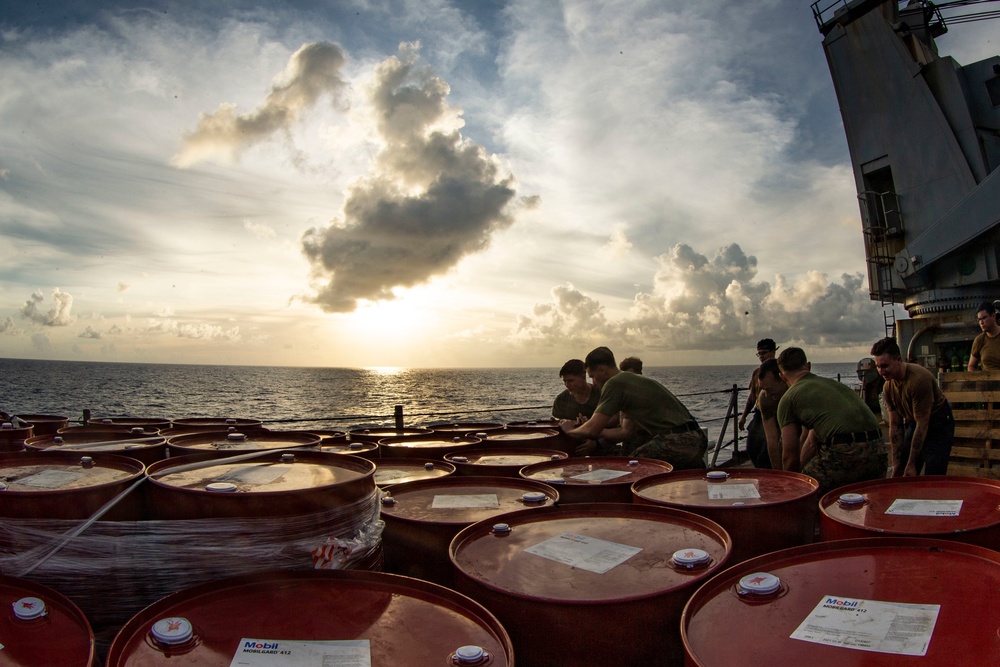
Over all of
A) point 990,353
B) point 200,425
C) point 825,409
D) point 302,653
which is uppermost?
point 990,353

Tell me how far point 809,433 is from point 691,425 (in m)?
0.91

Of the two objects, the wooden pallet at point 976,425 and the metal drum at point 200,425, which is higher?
the metal drum at point 200,425

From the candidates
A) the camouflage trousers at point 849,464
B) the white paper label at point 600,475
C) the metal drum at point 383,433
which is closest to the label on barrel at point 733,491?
the white paper label at point 600,475

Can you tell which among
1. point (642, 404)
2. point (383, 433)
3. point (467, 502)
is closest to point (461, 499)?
point (467, 502)

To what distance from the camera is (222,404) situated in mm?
56000

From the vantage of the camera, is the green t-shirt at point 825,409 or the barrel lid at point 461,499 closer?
the barrel lid at point 461,499

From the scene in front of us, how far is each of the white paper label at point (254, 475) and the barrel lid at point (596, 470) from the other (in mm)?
1553

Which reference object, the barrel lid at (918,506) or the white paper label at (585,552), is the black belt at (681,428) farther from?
the white paper label at (585,552)

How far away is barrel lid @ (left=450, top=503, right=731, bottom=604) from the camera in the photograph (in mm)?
2025

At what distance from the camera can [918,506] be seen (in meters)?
2.77

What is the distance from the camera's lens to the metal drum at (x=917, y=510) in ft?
7.77

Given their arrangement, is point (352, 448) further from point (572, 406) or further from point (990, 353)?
point (990, 353)

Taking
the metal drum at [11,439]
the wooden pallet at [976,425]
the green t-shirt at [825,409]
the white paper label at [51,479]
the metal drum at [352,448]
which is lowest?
the wooden pallet at [976,425]

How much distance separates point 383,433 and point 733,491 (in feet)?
13.9
